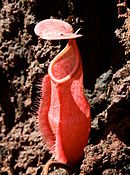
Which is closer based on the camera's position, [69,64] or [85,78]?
[69,64]

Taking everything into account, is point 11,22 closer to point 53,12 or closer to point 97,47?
point 53,12

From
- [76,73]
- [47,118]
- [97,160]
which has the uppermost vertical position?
[76,73]

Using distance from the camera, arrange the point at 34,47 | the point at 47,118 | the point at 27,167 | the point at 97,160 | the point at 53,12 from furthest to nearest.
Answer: the point at 27,167 → the point at 34,47 → the point at 53,12 → the point at 47,118 → the point at 97,160

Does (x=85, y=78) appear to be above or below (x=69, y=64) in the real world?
below

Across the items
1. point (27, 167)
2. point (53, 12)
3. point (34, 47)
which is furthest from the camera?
point (27, 167)

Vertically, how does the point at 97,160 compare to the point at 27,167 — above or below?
above

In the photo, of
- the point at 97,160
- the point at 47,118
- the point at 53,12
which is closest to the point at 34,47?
the point at 53,12

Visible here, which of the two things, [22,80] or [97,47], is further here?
[22,80]
